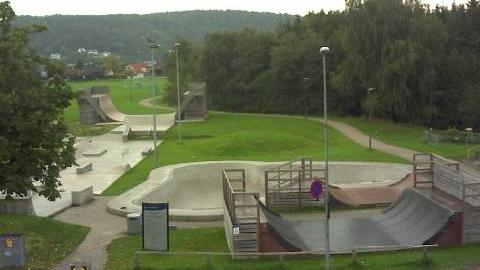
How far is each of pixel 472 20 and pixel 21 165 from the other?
196 feet

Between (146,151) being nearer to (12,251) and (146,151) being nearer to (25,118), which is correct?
(25,118)

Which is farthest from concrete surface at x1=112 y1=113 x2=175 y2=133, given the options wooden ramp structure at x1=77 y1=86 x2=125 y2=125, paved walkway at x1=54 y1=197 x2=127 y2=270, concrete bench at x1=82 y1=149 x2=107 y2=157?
paved walkway at x1=54 y1=197 x2=127 y2=270

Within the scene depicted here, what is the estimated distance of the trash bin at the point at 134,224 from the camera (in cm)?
2086

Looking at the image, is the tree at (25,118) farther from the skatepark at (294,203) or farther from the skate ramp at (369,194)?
the skate ramp at (369,194)

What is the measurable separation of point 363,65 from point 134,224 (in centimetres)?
4149

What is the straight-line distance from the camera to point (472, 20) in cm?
6612

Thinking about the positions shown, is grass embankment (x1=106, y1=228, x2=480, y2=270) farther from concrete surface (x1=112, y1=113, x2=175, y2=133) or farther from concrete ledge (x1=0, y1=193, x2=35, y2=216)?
concrete surface (x1=112, y1=113, x2=175, y2=133)

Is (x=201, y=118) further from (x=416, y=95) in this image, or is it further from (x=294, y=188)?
(x=294, y=188)

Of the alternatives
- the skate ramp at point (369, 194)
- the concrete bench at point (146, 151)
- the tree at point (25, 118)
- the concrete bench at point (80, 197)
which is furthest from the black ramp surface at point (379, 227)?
the concrete bench at point (146, 151)

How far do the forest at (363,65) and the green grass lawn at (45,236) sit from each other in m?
40.1

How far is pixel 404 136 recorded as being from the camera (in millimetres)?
52375

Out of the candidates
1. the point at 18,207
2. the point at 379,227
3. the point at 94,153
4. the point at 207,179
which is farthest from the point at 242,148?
the point at 379,227

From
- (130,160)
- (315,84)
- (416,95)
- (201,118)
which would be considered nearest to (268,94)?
(315,84)

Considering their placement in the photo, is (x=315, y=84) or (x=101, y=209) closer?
(x=101, y=209)
